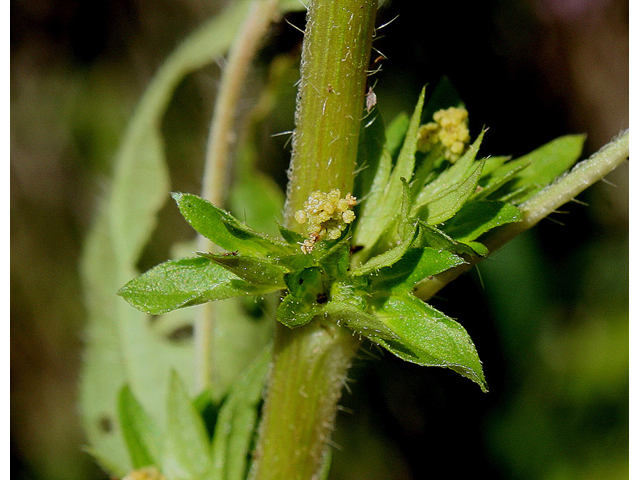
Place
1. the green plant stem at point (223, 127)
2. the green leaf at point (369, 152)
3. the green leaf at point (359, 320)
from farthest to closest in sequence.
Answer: the green plant stem at point (223, 127) → the green leaf at point (369, 152) → the green leaf at point (359, 320)

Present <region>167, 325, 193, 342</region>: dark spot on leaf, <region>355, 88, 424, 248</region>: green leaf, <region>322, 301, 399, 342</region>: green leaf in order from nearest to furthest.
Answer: <region>322, 301, 399, 342</region>: green leaf → <region>355, 88, 424, 248</region>: green leaf → <region>167, 325, 193, 342</region>: dark spot on leaf

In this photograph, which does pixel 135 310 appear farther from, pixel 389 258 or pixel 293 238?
pixel 389 258

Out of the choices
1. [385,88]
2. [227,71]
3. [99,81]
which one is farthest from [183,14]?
[227,71]

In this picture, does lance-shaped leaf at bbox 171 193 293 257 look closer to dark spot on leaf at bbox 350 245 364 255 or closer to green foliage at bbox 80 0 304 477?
dark spot on leaf at bbox 350 245 364 255

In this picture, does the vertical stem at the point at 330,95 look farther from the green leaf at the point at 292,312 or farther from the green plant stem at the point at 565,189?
the green plant stem at the point at 565,189

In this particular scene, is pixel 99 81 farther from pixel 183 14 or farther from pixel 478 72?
pixel 478 72

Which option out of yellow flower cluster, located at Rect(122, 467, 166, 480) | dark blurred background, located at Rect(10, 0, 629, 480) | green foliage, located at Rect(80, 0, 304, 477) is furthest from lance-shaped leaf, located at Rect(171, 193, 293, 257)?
dark blurred background, located at Rect(10, 0, 629, 480)

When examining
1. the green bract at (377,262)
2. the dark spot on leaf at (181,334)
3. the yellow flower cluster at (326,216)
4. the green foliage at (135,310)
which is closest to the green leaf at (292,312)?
the green bract at (377,262)

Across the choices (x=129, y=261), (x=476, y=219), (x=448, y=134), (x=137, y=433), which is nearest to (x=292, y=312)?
(x=476, y=219)
